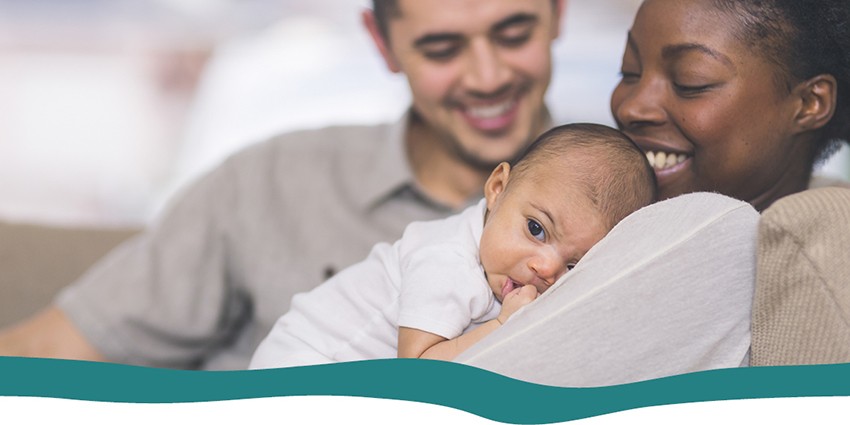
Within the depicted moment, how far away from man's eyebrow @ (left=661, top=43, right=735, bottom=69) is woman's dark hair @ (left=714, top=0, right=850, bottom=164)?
2 cm

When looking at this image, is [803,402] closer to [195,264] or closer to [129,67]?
[195,264]

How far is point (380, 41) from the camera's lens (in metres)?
0.88

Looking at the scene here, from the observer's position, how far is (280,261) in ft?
2.55

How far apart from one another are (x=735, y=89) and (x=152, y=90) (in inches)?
56.5

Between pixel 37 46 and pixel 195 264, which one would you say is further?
pixel 37 46

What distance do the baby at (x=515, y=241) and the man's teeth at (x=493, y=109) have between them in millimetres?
257

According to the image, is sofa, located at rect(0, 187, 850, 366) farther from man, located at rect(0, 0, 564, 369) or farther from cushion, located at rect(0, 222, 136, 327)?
cushion, located at rect(0, 222, 136, 327)

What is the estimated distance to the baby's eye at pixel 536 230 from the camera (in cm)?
48

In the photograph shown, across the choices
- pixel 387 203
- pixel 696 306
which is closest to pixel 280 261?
pixel 387 203

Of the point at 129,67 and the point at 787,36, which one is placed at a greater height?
the point at 787,36

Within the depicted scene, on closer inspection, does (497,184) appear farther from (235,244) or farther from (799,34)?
(235,244)

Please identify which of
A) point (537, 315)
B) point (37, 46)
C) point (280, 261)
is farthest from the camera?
point (37, 46)

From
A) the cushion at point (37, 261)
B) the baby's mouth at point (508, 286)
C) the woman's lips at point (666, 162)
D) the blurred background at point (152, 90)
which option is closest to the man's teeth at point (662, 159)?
the woman's lips at point (666, 162)

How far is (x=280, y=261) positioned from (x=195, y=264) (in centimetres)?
14
